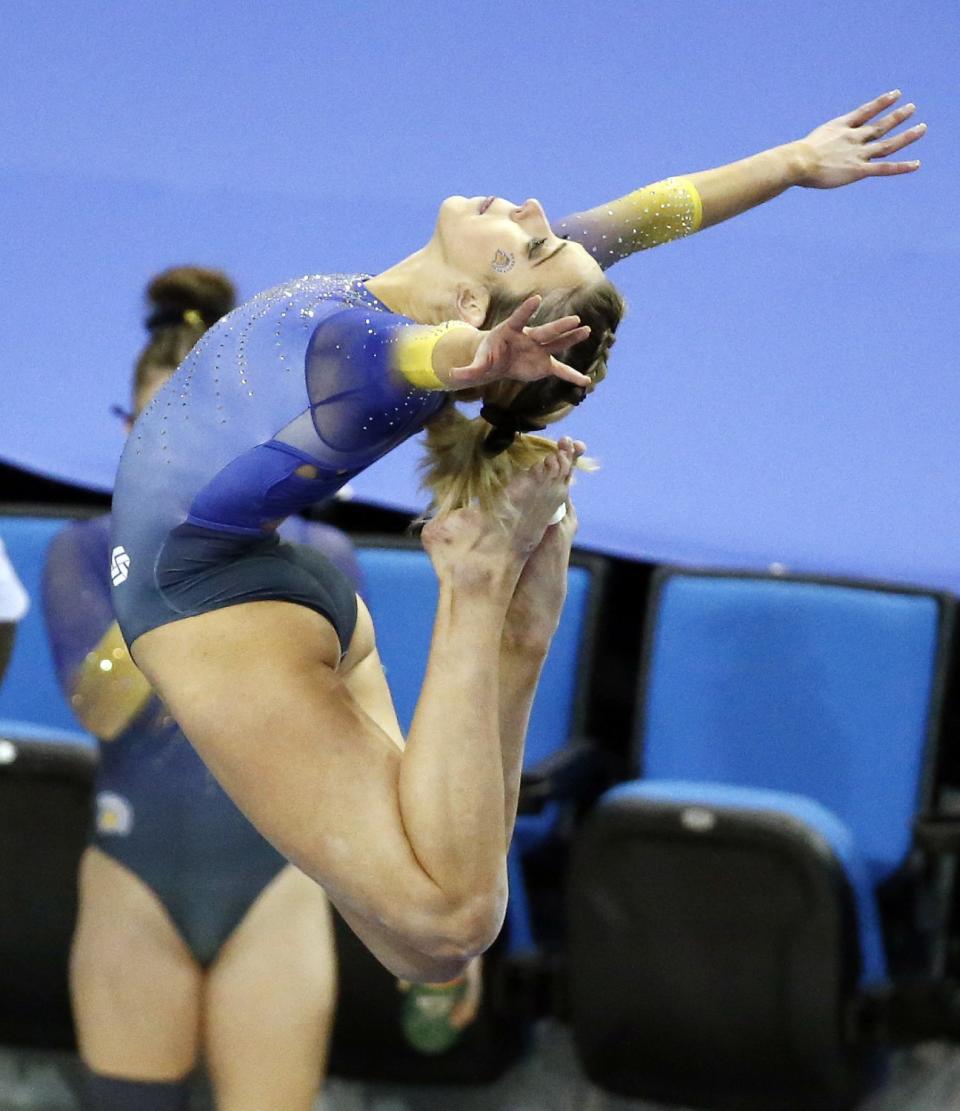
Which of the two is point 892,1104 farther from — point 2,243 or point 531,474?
point 2,243

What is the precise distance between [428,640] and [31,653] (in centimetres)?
→ 85

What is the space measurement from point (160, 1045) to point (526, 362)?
4.95 feet

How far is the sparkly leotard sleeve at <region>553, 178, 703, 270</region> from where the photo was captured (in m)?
2.37

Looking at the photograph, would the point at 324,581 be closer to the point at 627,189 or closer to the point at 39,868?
the point at 39,868

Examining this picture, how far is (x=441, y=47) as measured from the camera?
11.4ft

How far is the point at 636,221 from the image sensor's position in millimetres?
2410

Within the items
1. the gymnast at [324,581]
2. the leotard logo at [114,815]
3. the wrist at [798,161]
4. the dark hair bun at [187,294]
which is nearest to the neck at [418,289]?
the gymnast at [324,581]

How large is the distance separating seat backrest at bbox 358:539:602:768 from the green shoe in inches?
19.8

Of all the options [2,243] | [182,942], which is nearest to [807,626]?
[182,942]

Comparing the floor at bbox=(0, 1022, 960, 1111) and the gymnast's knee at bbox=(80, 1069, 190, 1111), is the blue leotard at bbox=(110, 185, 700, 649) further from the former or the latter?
the floor at bbox=(0, 1022, 960, 1111)

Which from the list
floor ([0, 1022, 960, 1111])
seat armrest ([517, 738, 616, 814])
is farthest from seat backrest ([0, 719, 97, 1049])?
seat armrest ([517, 738, 616, 814])

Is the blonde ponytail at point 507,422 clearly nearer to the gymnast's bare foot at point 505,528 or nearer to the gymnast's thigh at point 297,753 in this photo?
the gymnast's bare foot at point 505,528

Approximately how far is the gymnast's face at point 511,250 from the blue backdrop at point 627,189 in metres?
1.25

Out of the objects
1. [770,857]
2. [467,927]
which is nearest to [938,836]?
[770,857]
